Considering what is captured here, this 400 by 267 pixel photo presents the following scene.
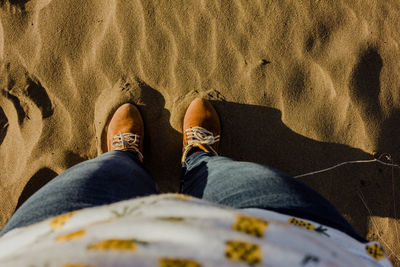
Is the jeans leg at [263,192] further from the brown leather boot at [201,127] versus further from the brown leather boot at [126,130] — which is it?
the brown leather boot at [126,130]

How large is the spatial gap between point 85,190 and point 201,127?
85 centimetres

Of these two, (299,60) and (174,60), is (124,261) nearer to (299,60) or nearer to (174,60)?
(174,60)

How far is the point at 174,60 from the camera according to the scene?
1.66m

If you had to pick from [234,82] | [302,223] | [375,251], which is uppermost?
[234,82]

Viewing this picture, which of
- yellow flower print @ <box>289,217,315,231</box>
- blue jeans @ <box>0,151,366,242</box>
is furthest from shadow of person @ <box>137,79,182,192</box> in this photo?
yellow flower print @ <box>289,217,315,231</box>

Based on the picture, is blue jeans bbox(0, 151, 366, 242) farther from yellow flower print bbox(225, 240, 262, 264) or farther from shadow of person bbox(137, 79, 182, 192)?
shadow of person bbox(137, 79, 182, 192)

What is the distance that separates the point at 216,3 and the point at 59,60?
107 cm

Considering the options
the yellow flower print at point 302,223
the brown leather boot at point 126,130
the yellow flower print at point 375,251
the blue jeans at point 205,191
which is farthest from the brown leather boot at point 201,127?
the yellow flower print at point 375,251

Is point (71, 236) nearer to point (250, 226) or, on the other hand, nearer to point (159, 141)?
point (250, 226)

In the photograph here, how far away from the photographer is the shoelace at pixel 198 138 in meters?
1.62

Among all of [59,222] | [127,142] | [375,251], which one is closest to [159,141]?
[127,142]

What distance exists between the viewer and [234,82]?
167 centimetres

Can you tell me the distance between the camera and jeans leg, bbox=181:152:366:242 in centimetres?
90

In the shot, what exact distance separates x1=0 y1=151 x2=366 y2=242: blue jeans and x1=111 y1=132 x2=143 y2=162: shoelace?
36 centimetres
